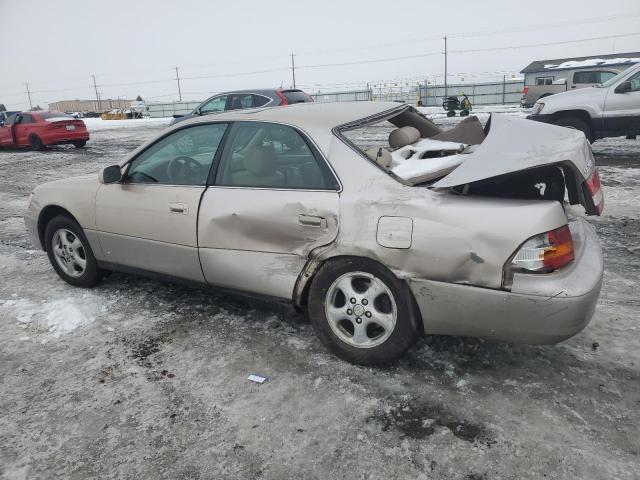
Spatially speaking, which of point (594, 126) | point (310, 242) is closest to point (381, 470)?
point (310, 242)

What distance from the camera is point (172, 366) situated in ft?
10.1

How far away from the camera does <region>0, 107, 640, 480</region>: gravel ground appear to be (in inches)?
87.8

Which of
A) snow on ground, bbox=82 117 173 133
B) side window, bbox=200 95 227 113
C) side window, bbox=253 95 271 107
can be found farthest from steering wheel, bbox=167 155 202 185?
snow on ground, bbox=82 117 173 133

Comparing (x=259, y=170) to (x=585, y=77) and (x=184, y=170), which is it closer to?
(x=184, y=170)

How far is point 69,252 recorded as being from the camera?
4.30 metres

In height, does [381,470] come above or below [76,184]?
below

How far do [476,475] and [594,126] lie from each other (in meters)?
9.41

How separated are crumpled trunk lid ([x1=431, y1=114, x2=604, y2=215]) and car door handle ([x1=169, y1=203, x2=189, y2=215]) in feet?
5.62

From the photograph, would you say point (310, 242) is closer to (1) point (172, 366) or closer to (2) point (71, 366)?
(1) point (172, 366)

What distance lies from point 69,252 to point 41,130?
1414 centimetres

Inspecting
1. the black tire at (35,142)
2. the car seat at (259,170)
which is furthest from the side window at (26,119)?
the car seat at (259,170)

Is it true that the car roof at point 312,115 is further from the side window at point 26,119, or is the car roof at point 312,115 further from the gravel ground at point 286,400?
the side window at point 26,119

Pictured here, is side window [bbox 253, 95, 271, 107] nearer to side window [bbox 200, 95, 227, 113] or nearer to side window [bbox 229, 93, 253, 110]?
side window [bbox 229, 93, 253, 110]

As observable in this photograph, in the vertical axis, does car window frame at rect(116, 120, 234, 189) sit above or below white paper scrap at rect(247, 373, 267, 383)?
above
